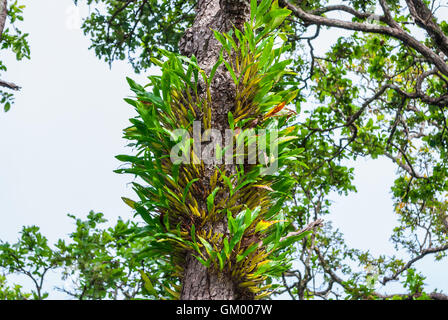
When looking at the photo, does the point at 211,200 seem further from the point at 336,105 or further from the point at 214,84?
the point at 336,105

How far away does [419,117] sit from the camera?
5.43 m

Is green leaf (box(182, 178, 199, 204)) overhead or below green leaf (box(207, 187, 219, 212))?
overhead

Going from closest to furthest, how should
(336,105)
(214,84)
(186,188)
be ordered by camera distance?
(186,188) → (214,84) → (336,105)

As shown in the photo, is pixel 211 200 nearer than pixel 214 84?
Yes

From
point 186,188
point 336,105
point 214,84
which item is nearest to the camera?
point 186,188

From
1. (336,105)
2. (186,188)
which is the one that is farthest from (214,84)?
(336,105)

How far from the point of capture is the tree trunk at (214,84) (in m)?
1.12

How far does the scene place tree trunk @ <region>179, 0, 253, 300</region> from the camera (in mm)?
1120

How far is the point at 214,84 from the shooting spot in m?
1.34

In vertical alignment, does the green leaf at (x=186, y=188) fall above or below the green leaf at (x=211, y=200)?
above

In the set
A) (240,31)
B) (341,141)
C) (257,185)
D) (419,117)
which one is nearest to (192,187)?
(257,185)
